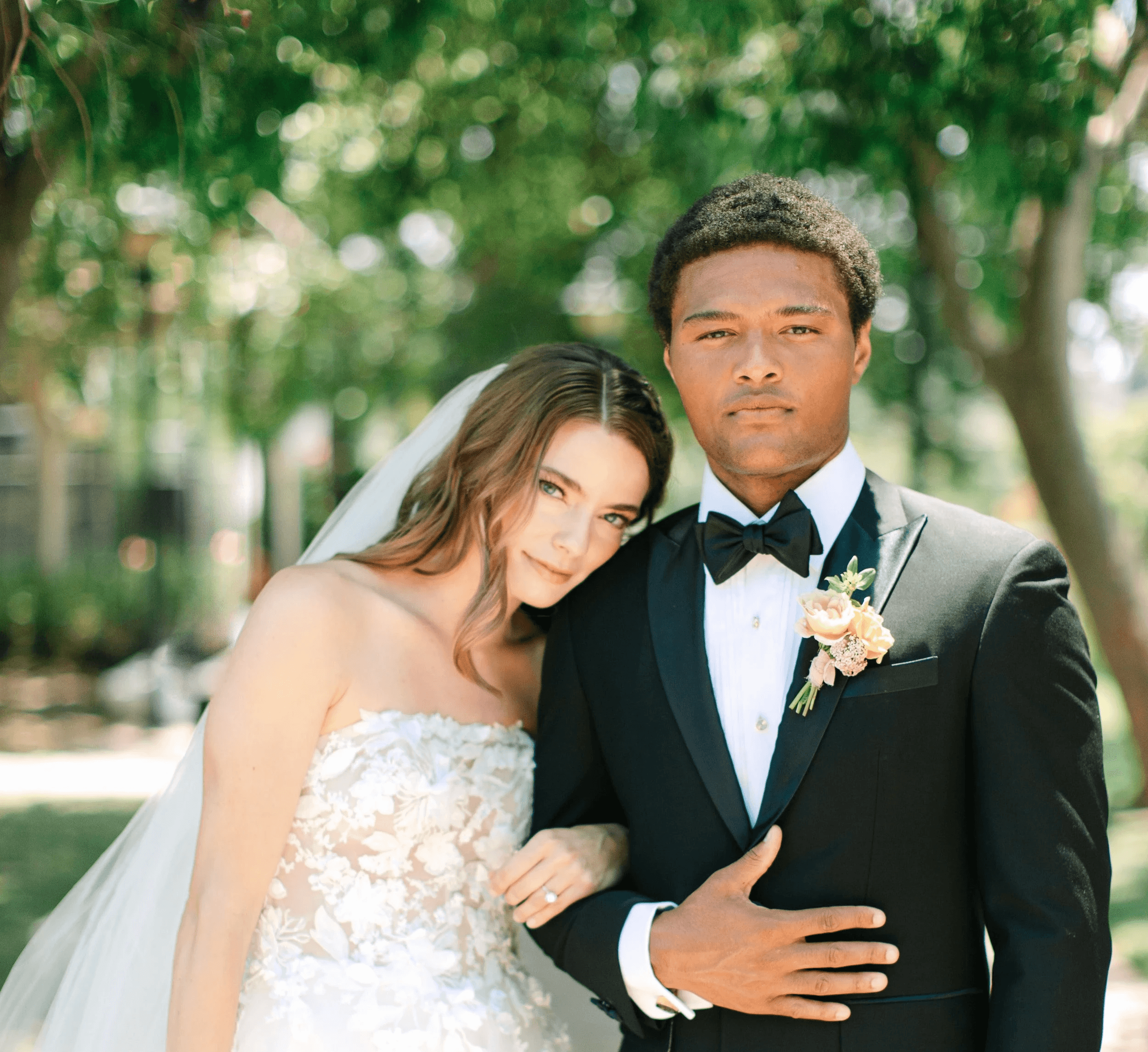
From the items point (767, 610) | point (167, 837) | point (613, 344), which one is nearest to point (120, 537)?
point (613, 344)

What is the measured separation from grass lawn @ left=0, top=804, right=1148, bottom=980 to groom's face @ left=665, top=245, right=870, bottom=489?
4877mm

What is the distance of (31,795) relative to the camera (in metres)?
9.24

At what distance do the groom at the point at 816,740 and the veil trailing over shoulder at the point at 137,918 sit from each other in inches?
42.4

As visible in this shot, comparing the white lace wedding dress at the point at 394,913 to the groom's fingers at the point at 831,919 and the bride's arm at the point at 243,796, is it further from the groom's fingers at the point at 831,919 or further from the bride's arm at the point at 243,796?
the groom's fingers at the point at 831,919

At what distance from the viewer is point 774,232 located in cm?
229

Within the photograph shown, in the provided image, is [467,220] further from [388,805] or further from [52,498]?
[52,498]

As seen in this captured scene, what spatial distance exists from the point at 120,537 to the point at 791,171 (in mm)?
15329

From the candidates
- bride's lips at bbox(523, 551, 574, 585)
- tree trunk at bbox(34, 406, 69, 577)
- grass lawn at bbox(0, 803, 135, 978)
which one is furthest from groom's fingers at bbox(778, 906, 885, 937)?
tree trunk at bbox(34, 406, 69, 577)

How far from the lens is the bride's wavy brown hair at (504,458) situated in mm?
2840

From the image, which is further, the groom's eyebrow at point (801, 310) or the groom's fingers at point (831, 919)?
the groom's eyebrow at point (801, 310)

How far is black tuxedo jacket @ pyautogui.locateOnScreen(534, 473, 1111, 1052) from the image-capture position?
195 cm

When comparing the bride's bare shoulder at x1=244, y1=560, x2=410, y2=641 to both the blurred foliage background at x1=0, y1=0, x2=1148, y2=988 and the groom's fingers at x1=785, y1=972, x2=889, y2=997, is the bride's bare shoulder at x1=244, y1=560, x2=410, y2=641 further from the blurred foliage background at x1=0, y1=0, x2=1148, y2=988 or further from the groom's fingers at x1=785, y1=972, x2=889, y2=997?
the blurred foliage background at x1=0, y1=0, x2=1148, y2=988

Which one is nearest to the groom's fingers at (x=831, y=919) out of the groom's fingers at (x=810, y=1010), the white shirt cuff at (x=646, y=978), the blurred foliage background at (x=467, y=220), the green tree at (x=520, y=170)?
the groom's fingers at (x=810, y=1010)

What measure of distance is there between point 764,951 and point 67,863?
6445 millimetres
